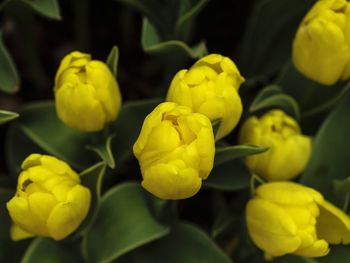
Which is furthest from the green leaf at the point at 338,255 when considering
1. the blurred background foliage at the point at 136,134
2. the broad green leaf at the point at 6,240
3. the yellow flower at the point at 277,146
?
the broad green leaf at the point at 6,240

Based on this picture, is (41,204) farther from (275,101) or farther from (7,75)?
(275,101)

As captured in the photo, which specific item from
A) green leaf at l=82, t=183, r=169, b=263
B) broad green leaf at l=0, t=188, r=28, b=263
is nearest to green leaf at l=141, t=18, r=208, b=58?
green leaf at l=82, t=183, r=169, b=263

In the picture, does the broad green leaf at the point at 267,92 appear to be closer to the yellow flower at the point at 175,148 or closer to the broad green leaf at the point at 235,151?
the broad green leaf at the point at 235,151

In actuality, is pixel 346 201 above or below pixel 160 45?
below

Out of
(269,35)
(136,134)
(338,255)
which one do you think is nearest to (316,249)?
(338,255)

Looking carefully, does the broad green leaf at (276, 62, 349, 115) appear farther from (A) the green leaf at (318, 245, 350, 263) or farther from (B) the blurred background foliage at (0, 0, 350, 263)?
(A) the green leaf at (318, 245, 350, 263)

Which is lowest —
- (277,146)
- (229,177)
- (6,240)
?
(6,240)

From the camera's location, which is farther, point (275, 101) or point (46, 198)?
point (275, 101)
